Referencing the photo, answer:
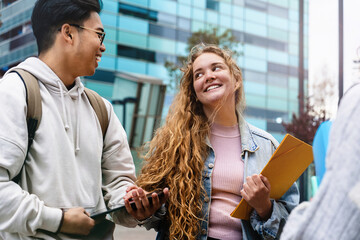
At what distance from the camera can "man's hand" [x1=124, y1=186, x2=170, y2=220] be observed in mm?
1992

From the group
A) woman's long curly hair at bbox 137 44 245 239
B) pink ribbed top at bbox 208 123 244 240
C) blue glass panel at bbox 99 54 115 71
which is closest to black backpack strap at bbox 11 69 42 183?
woman's long curly hair at bbox 137 44 245 239

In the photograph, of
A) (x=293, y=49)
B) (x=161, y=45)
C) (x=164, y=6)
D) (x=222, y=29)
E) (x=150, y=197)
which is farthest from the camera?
(x=293, y=49)

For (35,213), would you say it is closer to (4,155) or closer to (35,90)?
(4,155)

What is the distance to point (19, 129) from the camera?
1698mm

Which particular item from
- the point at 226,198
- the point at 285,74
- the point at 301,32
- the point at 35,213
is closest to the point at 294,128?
the point at 301,32

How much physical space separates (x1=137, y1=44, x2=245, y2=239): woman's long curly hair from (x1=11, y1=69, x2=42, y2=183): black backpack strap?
29.2 inches

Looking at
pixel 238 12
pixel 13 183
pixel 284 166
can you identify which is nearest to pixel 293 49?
pixel 238 12

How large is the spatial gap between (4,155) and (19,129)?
12cm

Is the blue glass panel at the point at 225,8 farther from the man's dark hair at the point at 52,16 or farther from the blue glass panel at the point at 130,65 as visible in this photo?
the man's dark hair at the point at 52,16

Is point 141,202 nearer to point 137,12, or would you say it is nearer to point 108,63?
point 108,63

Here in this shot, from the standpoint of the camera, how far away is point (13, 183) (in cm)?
168

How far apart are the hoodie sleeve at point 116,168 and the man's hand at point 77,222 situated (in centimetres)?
27

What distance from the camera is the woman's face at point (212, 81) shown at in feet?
8.16

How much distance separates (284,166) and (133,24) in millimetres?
19406
